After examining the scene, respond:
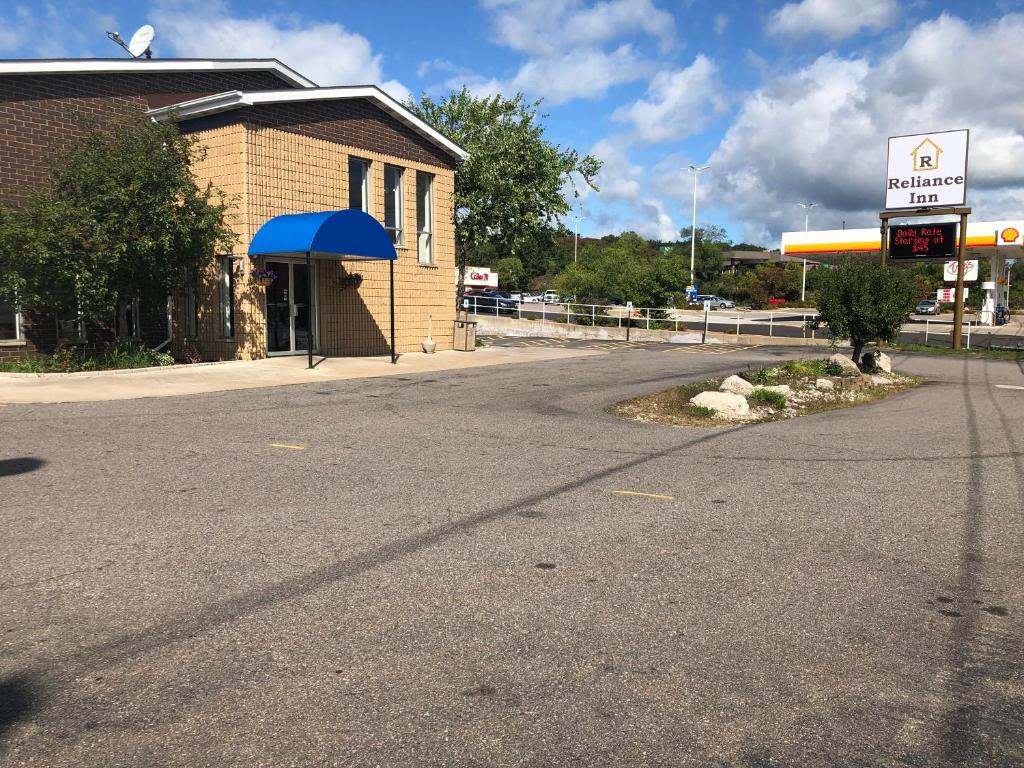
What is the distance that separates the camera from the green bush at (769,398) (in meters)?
12.5

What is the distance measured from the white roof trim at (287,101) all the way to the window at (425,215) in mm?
1067

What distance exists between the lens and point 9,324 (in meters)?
15.5

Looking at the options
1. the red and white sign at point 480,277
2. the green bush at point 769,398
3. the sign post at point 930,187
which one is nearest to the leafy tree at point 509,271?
the red and white sign at point 480,277

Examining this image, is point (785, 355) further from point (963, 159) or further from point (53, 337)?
point (53, 337)

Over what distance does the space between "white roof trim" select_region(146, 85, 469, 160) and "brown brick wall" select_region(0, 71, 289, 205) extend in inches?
30.6

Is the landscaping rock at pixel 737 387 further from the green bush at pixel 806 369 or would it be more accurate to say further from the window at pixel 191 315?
the window at pixel 191 315

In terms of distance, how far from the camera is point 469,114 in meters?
32.7

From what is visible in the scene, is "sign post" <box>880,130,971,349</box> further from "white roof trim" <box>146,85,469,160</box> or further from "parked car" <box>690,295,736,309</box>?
"parked car" <box>690,295,736,309</box>

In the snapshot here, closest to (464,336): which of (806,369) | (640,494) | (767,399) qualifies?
(806,369)

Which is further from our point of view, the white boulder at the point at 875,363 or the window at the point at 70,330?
the white boulder at the point at 875,363

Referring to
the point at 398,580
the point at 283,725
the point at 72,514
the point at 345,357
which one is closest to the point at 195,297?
the point at 345,357

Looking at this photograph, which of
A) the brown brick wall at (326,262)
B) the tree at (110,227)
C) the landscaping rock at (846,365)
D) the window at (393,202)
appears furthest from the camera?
the window at (393,202)

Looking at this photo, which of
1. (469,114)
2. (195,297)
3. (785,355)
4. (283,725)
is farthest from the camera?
(469,114)

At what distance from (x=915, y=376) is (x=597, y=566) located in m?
16.4
